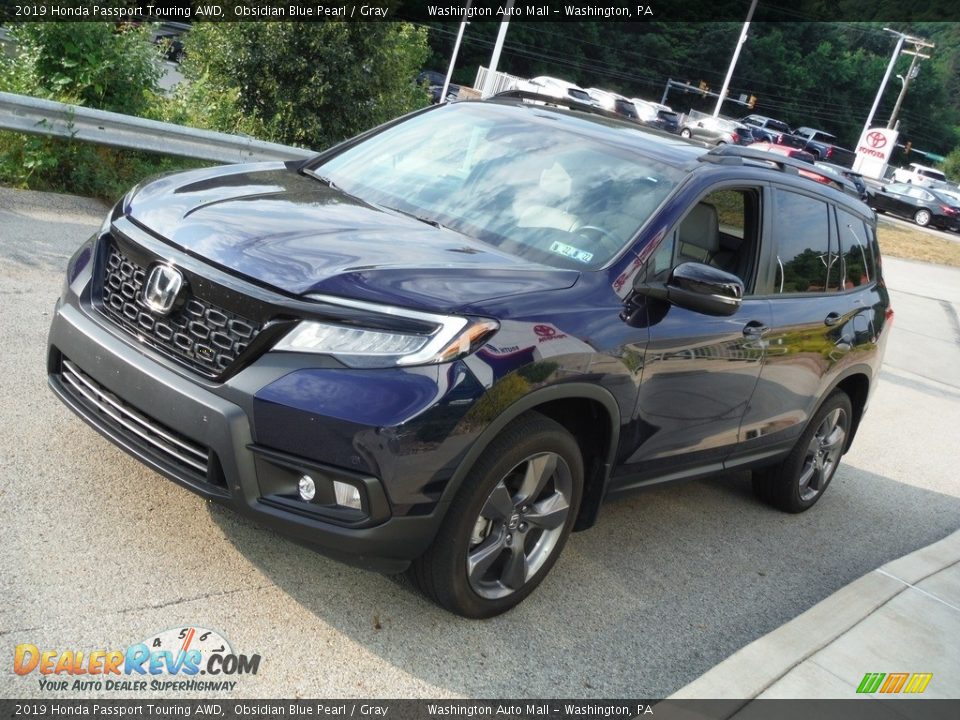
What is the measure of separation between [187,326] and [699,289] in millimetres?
1910

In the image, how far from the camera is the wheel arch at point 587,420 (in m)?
3.64

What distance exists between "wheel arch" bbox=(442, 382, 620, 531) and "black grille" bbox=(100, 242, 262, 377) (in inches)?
34.9

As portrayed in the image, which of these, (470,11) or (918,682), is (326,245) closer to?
(918,682)

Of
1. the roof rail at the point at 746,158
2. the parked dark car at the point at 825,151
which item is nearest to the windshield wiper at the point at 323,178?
the roof rail at the point at 746,158

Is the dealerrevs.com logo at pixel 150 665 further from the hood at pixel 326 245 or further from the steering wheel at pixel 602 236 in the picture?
the steering wheel at pixel 602 236

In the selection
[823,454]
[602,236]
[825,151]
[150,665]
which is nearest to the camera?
[150,665]

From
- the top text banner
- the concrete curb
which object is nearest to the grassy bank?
the top text banner

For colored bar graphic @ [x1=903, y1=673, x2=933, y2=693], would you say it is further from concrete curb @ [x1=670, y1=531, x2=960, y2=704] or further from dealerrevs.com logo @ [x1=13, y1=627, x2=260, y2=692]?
dealerrevs.com logo @ [x1=13, y1=627, x2=260, y2=692]

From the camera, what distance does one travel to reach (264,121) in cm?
1288

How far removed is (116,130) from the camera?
8.57 metres

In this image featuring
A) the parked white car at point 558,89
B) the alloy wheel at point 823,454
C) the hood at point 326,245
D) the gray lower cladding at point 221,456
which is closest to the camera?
the gray lower cladding at point 221,456

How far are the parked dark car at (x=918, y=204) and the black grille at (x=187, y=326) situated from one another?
1606 inches

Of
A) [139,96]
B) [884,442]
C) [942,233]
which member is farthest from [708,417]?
[942,233]

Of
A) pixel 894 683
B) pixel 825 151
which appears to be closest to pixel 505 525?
pixel 894 683
